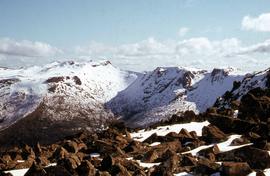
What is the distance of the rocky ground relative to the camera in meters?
28.5

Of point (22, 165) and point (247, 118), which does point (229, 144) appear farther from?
point (22, 165)

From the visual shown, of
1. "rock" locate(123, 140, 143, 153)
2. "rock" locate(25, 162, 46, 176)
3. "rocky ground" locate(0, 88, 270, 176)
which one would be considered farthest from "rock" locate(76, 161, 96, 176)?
"rock" locate(123, 140, 143, 153)

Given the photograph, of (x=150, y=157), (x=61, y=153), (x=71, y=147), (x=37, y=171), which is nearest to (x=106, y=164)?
(x=150, y=157)

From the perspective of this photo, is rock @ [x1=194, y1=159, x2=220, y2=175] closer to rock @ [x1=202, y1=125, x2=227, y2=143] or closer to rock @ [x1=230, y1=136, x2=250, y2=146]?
rock @ [x1=230, y1=136, x2=250, y2=146]

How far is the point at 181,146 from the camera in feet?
123

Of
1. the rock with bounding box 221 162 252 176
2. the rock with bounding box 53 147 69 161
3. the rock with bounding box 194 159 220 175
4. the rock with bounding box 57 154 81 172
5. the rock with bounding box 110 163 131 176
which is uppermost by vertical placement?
the rock with bounding box 221 162 252 176

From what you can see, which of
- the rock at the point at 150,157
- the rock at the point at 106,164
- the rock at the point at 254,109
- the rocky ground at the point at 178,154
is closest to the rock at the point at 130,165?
the rocky ground at the point at 178,154

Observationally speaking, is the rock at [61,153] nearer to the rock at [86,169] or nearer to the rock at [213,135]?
the rock at [86,169]

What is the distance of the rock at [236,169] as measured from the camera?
26619 millimetres

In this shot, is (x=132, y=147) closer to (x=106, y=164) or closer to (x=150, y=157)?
(x=150, y=157)

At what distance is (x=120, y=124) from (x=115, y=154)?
28474 mm

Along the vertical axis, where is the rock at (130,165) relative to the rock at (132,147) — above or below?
above

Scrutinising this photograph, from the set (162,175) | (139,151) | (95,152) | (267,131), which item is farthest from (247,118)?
(162,175)

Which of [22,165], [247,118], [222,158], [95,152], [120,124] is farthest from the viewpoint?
[120,124]
